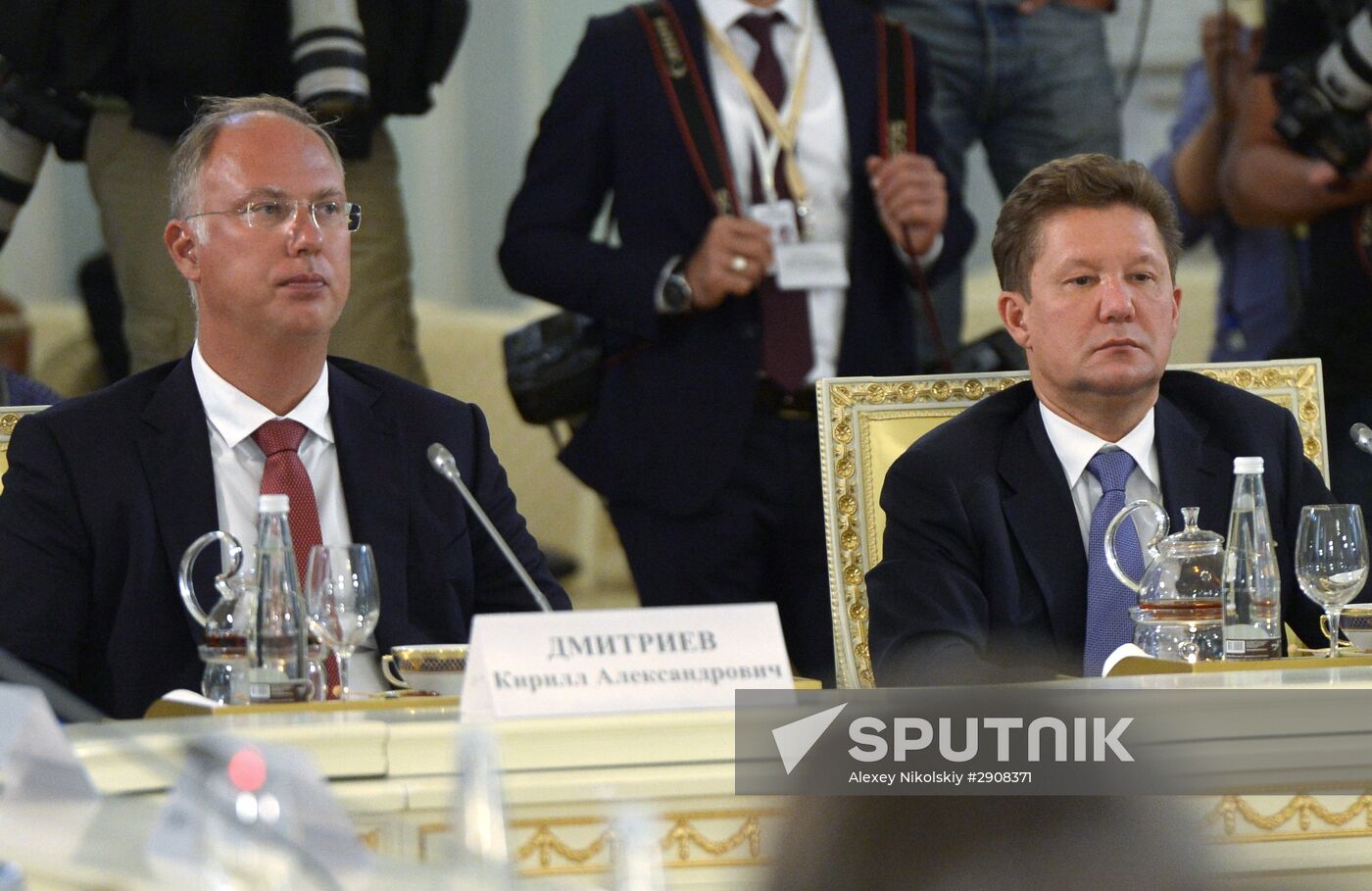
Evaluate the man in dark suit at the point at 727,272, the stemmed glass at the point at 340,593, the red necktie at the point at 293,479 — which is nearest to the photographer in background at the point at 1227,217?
the man in dark suit at the point at 727,272

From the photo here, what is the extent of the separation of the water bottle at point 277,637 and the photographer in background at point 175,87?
1632 mm

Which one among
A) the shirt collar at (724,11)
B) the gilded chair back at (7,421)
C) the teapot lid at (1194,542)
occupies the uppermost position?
the shirt collar at (724,11)

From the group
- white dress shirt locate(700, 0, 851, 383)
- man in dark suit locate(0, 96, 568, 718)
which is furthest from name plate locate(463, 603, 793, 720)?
white dress shirt locate(700, 0, 851, 383)

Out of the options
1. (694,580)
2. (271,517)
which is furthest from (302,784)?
(694,580)

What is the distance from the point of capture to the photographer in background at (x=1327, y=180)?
380 cm

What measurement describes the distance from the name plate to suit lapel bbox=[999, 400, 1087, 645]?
768 millimetres

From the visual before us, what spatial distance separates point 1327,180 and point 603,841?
296 centimetres

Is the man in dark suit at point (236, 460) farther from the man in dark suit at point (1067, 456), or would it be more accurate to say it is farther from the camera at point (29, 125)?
the camera at point (29, 125)

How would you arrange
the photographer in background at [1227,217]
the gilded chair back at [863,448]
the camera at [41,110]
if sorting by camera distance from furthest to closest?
1. the photographer in background at [1227,217]
2. the camera at [41,110]
3. the gilded chair back at [863,448]

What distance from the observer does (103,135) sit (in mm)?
3412

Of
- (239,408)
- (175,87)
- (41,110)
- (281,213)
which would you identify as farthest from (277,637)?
(41,110)

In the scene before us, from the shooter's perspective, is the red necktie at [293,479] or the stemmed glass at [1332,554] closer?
the stemmed glass at [1332,554]

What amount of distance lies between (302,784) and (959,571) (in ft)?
4.31

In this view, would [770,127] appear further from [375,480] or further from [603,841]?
[603,841]
